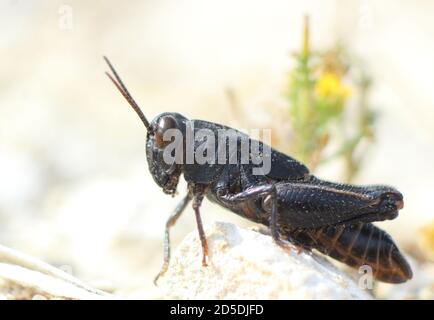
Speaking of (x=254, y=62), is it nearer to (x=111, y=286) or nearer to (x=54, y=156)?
(x=54, y=156)

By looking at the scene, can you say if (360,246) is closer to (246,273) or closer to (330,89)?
(246,273)

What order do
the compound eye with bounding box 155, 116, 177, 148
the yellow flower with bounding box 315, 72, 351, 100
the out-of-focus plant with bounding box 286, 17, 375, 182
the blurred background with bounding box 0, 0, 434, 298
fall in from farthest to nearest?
the blurred background with bounding box 0, 0, 434, 298 → the yellow flower with bounding box 315, 72, 351, 100 → the out-of-focus plant with bounding box 286, 17, 375, 182 → the compound eye with bounding box 155, 116, 177, 148

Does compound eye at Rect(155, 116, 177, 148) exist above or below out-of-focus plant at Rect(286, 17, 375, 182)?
below

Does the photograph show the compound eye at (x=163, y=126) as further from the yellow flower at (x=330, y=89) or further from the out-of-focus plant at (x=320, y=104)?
the yellow flower at (x=330, y=89)

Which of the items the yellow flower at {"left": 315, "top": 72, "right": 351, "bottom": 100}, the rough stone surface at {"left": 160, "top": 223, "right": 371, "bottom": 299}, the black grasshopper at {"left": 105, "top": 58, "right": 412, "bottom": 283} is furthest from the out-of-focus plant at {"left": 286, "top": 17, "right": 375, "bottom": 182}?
the rough stone surface at {"left": 160, "top": 223, "right": 371, "bottom": 299}

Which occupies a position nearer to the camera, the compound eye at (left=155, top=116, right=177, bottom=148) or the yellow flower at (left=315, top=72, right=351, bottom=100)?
the compound eye at (left=155, top=116, right=177, bottom=148)

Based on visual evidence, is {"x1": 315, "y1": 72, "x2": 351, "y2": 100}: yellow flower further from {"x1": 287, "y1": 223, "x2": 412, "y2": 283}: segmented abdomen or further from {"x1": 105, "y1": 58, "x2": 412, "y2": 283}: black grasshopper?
{"x1": 287, "y1": 223, "x2": 412, "y2": 283}: segmented abdomen

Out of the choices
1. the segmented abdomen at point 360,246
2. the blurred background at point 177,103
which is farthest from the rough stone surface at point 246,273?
the blurred background at point 177,103

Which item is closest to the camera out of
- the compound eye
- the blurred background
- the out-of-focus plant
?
the compound eye
